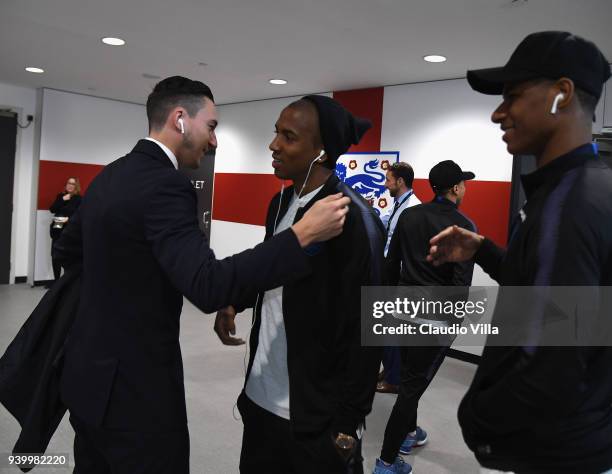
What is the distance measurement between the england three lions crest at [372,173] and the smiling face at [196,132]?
4.36 m

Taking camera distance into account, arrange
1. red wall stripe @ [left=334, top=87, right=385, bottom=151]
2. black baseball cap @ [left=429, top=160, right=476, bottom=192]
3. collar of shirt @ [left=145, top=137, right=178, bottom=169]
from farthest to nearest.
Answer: red wall stripe @ [left=334, top=87, right=385, bottom=151] < black baseball cap @ [left=429, top=160, right=476, bottom=192] < collar of shirt @ [left=145, top=137, right=178, bottom=169]

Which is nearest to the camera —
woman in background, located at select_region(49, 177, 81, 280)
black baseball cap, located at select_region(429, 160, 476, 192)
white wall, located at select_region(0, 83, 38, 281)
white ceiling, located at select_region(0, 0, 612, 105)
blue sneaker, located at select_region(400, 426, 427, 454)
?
black baseball cap, located at select_region(429, 160, 476, 192)

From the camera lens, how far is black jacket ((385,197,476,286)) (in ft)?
8.99

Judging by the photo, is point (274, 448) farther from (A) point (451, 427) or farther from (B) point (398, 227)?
(A) point (451, 427)

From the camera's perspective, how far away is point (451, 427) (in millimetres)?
3367

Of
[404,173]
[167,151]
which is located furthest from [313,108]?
[404,173]

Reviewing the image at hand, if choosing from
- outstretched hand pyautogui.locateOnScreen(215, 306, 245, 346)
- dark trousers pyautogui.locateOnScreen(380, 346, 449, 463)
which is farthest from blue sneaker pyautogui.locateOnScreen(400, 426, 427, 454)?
outstretched hand pyautogui.locateOnScreen(215, 306, 245, 346)

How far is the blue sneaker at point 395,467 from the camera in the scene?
2539mm

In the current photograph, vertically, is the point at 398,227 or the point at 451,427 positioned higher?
the point at 398,227

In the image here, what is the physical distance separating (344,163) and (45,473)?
482 cm

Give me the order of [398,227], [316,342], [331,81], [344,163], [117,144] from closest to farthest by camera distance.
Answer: [316,342] < [398,227] < [331,81] < [344,163] < [117,144]

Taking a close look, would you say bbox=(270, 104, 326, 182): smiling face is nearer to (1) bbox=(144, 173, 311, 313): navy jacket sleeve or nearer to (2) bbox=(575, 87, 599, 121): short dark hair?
(1) bbox=(144, 173, 311, 313): navy jacket sleeve

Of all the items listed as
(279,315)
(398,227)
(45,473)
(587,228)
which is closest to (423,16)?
(398,227)

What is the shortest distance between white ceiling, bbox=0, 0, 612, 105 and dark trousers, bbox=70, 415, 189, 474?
3030 millimetres
